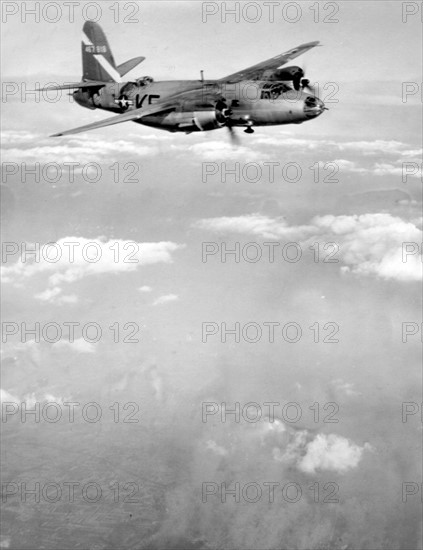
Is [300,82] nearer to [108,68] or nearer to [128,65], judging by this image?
[128,65]

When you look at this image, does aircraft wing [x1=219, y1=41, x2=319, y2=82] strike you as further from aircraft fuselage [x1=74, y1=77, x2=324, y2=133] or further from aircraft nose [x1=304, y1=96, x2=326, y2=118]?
aircraft nose [x1=304, y1=96, x2=326, y2=118]

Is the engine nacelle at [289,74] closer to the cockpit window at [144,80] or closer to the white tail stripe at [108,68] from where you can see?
the cockpit window at [144,80]

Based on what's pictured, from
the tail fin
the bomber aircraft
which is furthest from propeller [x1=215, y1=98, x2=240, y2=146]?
the tail fin

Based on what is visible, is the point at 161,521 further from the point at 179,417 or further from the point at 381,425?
the point at 381,425

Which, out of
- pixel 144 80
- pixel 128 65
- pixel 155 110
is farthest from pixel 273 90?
pixel 128 65

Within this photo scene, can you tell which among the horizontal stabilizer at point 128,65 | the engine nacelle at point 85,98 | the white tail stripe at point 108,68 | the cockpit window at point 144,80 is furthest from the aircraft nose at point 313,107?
the engine nacelle at point 85,98

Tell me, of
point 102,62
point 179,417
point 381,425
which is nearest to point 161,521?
point 179,417
